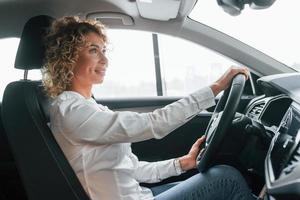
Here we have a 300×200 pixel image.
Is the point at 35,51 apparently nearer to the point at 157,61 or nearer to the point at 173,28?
the point at 173,28

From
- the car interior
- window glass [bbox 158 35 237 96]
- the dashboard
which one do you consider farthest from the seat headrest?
window glass [bbox 158 35 237 96]

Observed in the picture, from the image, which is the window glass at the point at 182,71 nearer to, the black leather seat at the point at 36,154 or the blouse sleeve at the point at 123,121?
the blouse sleeve at the point at 123,121

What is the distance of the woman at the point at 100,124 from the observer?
1208 millimetres

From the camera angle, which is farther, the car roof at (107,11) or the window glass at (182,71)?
the window glass at (182,71)

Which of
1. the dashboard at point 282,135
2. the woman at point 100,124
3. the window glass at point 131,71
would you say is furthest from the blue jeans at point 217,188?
the window glass at point 131,71

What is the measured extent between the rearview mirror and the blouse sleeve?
0.36 metres

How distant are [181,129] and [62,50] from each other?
1.01 metres

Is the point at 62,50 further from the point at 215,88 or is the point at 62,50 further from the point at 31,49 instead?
the point at 215,88

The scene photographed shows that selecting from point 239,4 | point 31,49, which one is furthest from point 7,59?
point 239,4

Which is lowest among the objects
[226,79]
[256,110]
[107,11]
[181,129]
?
[181,129]

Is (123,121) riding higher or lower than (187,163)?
higher

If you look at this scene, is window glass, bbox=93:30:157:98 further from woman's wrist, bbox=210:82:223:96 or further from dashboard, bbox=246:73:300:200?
woman's wrist, bbox=210:82:223:96

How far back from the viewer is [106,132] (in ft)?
3.91

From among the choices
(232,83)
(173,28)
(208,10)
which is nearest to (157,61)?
(173,28)
